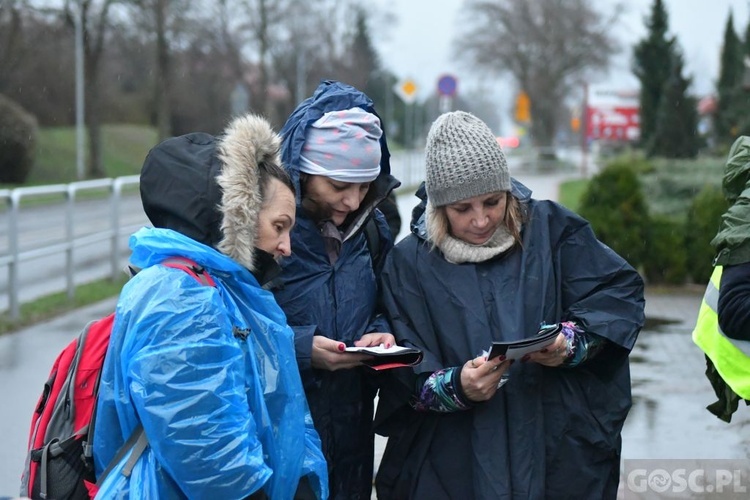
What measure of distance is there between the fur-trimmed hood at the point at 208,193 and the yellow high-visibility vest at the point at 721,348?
5.20 feet

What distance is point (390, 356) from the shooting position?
260 cm

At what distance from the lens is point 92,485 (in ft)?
7.79

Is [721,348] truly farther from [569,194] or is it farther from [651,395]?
[569,194]

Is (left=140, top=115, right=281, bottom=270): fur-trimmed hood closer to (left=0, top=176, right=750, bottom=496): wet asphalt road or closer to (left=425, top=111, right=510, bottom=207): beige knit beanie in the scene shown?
(left=425, top=111, right=510, bottom=207): beige knit beanie

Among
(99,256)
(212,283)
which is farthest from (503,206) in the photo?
(99,256)

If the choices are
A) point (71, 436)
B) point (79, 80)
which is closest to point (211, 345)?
point (71, 436)

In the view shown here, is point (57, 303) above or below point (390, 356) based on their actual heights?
below

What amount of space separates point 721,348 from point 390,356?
124 centimetres

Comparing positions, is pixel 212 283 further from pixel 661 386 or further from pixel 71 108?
pixel 71 108

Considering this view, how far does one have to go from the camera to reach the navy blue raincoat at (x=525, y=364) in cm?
271

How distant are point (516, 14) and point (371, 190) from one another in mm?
62650

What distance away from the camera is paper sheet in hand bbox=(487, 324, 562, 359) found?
245 cm

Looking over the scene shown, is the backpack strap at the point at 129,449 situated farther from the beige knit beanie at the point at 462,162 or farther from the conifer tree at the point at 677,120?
the conifer tree at the point at 677,120

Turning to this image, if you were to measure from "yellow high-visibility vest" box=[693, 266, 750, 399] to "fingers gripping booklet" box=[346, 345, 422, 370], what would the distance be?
1107mm
